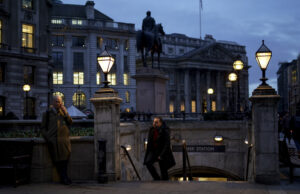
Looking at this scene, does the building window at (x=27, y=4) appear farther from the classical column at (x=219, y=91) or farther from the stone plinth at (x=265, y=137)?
the classical column at (x=219, y=91)

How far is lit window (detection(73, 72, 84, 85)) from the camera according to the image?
219 feet

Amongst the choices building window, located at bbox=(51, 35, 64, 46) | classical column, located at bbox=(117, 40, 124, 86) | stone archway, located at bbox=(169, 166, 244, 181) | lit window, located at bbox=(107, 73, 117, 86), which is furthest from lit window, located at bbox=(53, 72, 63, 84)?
stone archway, located at bbox=(169, 166, 244, 181)

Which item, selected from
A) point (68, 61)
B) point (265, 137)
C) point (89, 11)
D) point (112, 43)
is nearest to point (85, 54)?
point (68, 61)

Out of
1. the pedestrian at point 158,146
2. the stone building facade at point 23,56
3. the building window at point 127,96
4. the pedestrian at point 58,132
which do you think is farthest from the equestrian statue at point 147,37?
the building window at point 127,96

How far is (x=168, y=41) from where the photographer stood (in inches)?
3863

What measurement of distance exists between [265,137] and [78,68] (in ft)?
196

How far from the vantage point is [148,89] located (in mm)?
21781

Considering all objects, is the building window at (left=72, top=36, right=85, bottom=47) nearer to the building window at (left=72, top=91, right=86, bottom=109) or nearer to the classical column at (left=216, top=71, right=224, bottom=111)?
the building window at (left=72, top=91, right=86, bottom=109)

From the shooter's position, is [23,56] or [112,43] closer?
[23,56]

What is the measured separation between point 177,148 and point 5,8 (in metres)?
23.5

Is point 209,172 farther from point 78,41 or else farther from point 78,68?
point 78,41

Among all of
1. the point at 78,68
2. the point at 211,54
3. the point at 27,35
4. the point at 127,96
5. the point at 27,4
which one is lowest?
the point at 127,96

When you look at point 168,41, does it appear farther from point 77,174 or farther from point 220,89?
point 77,174

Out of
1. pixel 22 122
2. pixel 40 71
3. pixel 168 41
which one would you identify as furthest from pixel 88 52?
pixel 22 122
